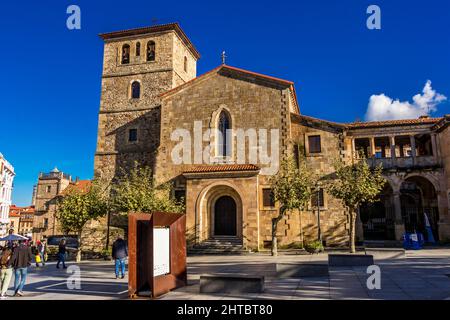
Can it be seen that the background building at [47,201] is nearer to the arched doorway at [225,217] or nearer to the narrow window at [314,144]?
the arched doorway at [225,217]

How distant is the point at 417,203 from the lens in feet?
113

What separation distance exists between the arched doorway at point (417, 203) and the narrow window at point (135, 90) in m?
24.6

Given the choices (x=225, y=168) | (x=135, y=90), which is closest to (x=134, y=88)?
(x=135, y=90)

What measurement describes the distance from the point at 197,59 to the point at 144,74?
8.54m

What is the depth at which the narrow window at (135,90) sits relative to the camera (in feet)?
102

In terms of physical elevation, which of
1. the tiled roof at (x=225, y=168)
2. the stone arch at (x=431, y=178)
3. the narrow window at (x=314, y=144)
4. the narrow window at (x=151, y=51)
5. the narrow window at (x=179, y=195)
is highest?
the narrow window at (x=151, y=51)

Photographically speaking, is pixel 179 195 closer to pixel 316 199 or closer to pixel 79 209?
pixel 79 209

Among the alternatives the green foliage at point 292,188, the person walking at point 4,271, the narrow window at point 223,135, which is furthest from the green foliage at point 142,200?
the person walking at point 4,271

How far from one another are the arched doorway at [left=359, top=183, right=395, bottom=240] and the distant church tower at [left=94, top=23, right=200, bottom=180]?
21.3 m

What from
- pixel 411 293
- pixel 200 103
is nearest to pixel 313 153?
pixel 200 103

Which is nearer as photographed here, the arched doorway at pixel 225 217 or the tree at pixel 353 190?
the tree at pixel 353 190

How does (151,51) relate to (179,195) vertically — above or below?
above

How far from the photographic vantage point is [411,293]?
9414 mm

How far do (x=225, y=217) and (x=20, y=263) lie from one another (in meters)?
15.4
